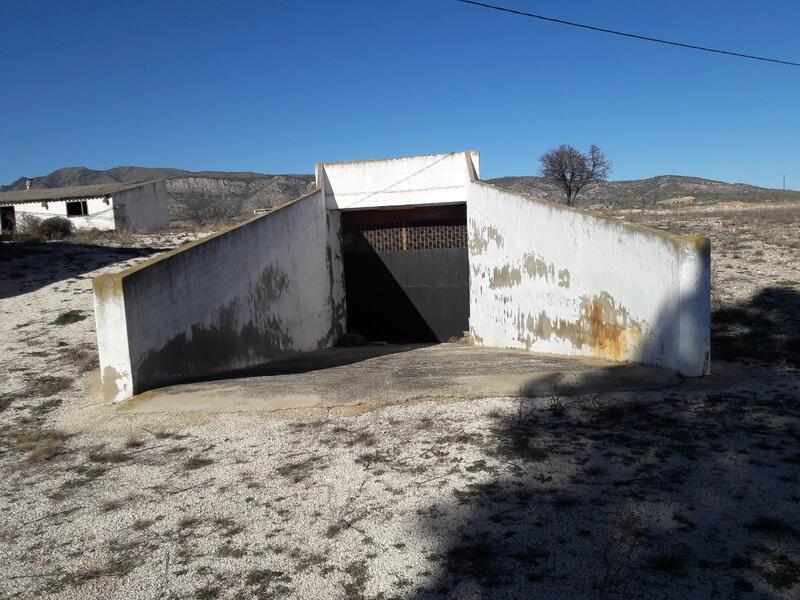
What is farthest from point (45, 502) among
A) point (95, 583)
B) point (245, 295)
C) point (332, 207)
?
point (332, 207)

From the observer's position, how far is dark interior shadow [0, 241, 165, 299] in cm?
1370

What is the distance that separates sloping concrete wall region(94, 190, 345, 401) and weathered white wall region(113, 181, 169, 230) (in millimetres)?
21449

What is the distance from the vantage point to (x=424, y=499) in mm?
3938

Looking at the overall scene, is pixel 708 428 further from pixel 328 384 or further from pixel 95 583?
pixel 95 583

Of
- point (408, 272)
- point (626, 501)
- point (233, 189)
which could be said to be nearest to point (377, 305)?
point (408, 272)

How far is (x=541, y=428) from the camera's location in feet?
16.6

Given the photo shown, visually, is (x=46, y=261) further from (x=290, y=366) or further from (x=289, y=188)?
(x=289, y=188)

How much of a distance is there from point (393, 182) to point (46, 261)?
29.7 feet

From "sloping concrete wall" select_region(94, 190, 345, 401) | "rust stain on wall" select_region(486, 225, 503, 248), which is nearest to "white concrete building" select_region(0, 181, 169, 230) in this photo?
"sloping concrete wall" select_region(94, 190, 345, 401)

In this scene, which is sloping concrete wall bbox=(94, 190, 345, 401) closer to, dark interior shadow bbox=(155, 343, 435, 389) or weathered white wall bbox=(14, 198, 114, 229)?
dark interior shadow bbox=(155, 343, 435, 389)

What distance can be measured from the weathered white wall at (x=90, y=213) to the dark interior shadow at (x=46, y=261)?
13.7 m

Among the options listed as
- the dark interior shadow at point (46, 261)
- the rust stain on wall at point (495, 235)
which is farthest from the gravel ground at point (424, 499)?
the dark interior shadow at point (46, 261)

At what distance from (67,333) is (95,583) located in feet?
24.9

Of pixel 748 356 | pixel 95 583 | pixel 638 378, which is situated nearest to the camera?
pixel 95 583
